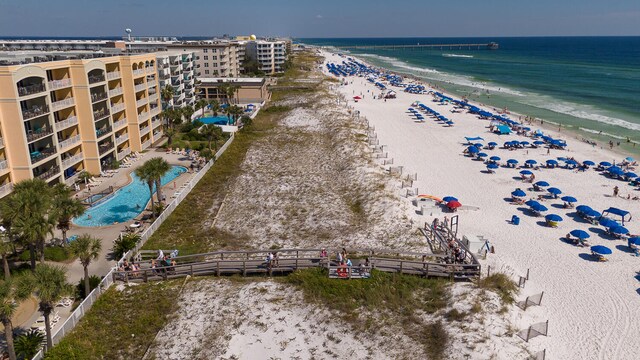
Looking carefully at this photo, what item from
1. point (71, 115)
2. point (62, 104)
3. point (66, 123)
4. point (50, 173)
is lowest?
point (50, 173)

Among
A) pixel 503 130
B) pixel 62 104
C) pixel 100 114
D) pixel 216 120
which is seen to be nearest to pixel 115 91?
pixel 100 114

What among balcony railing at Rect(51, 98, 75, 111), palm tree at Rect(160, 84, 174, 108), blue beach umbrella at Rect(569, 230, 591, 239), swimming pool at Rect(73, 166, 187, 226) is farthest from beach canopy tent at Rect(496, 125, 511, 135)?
balcony railing at Rect(51, 98, 75, 111)

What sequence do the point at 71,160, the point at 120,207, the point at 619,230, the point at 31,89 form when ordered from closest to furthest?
the point at 619,230, the point at 31,89, the point at 120,207, the point at 71,160

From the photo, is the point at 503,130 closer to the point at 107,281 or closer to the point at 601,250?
the point at 601,250

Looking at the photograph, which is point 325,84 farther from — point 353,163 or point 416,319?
point 416,319

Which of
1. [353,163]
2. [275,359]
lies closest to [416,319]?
[275,359]

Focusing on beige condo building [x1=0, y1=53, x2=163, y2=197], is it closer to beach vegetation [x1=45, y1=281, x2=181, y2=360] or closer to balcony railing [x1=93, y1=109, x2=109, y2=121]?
balcony railing [x1=93, y1=109, x2=109, y2=121]

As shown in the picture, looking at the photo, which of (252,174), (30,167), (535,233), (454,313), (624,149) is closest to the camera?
(454,313)
